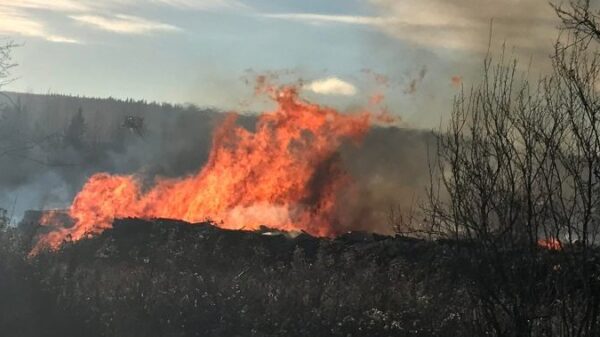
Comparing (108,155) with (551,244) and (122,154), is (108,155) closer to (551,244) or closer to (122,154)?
(122,154)

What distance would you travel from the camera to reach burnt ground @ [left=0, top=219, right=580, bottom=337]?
9.35m

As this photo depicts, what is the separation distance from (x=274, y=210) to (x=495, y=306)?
52.4 ft

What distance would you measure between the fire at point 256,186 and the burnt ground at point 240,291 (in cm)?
509

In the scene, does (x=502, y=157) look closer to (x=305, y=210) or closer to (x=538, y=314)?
(x=538, y=314)

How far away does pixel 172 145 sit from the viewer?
1706 inches

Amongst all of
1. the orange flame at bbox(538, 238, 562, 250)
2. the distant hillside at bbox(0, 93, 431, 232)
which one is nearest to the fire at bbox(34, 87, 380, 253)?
the distant hillside at bbox(0, 93, 431, 232)

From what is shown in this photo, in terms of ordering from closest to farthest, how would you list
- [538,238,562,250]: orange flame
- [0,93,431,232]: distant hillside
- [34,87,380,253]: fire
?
[538,238,562,250]: orange flame → [0,93,431,232]: distant hillside → [34,87,380,253]: fire

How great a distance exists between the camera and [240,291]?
36.3 ft

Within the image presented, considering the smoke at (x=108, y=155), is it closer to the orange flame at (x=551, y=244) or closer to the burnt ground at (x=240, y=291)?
the burnt ground at (x=240, y=291)

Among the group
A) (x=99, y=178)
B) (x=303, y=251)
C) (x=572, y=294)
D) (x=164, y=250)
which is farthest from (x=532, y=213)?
(x=99, y=178)

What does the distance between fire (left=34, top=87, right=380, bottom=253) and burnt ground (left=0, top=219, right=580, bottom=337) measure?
5090 mm

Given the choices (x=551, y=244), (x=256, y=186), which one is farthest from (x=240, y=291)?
(x=256, y=186)

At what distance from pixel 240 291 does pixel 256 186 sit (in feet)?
34.0

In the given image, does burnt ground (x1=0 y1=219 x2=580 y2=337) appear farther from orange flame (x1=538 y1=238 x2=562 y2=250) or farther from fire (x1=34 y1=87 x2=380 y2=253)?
fire (x1=34 y1=87 x2=380 y2=253)
